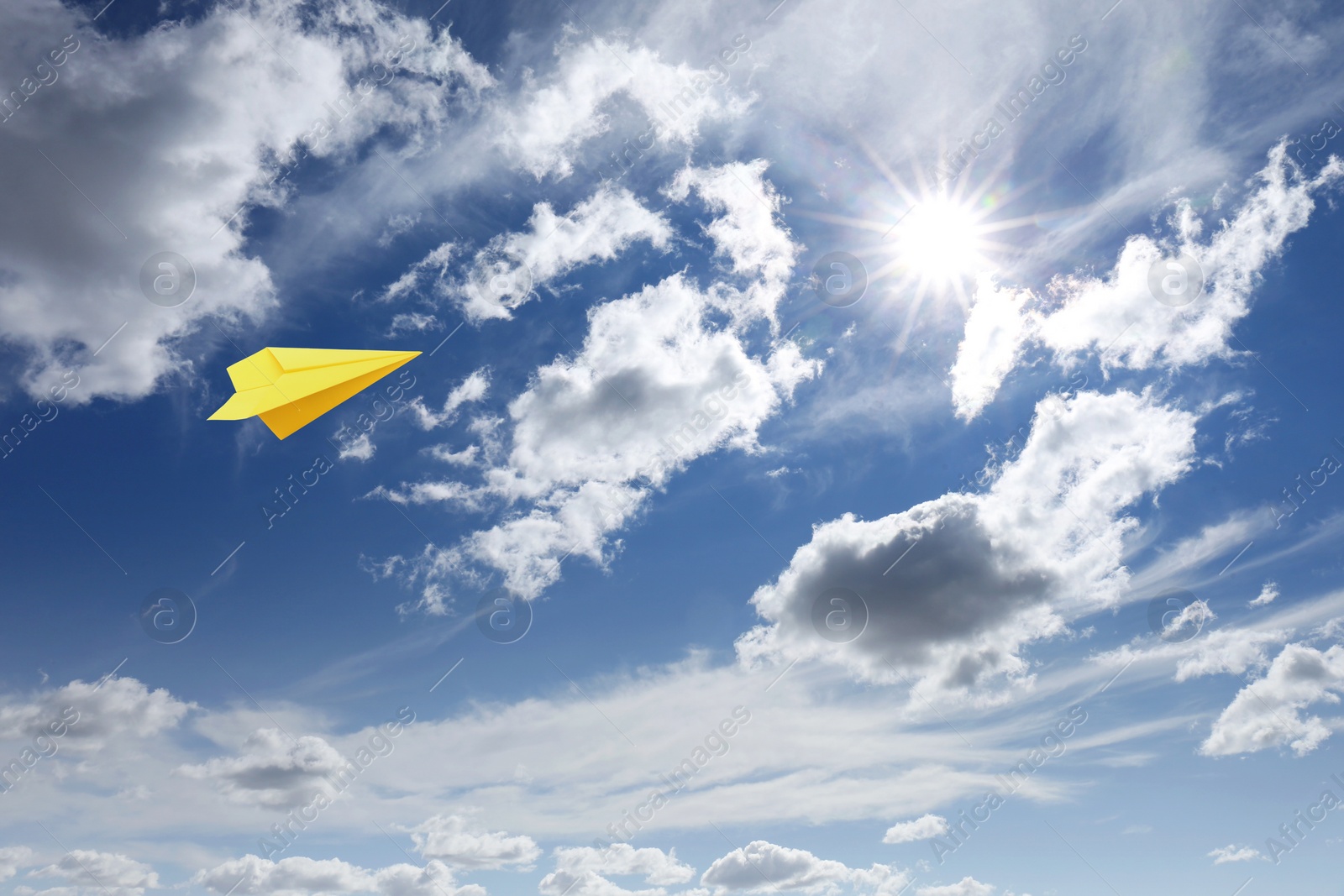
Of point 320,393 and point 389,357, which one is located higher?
point 389,357

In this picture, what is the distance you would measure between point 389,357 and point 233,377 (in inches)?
199

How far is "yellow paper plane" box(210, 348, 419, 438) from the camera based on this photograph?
21.5 meters

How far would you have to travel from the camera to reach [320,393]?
22.2m

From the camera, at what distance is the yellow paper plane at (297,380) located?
21.5 meters

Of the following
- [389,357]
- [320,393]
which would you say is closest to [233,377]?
[320,393]

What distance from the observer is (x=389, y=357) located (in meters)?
23.3

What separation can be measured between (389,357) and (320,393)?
8.00 ft

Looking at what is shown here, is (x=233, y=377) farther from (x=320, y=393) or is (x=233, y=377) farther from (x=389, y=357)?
(x=389, y=357)

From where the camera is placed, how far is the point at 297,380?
73.8ft

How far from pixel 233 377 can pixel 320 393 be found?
11.4 feet
